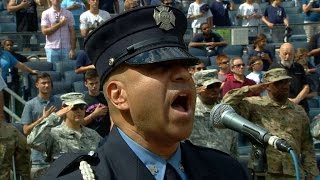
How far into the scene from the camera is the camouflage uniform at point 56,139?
6973mm

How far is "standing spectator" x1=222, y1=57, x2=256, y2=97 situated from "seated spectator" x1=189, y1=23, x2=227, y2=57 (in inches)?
117

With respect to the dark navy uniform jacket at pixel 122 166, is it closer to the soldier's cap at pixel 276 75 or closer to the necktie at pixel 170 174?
the necktie at pixel 170 174

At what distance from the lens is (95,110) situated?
770 centimetres

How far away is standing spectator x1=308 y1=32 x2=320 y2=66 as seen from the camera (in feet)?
39.3

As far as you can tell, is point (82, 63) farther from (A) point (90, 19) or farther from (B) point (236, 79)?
(B) point (236, 79)

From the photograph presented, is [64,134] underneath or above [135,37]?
underneath

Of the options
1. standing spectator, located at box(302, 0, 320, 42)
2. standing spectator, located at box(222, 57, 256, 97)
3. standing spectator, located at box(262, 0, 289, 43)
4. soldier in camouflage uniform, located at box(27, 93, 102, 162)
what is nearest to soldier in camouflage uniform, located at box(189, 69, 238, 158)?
soldier in camouflage uniform, located at box(27, 93, 102, 162)

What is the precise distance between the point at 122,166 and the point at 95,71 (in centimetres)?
603

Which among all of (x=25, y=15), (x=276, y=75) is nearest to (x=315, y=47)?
(x=25, y=15)

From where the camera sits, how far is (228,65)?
392 inches

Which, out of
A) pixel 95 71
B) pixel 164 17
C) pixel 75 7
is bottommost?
pixel 95 71

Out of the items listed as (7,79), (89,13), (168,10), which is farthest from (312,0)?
(168,10)

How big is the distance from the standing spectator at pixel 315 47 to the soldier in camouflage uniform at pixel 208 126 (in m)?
5.00

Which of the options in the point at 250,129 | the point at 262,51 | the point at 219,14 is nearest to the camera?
the point at 250,129
